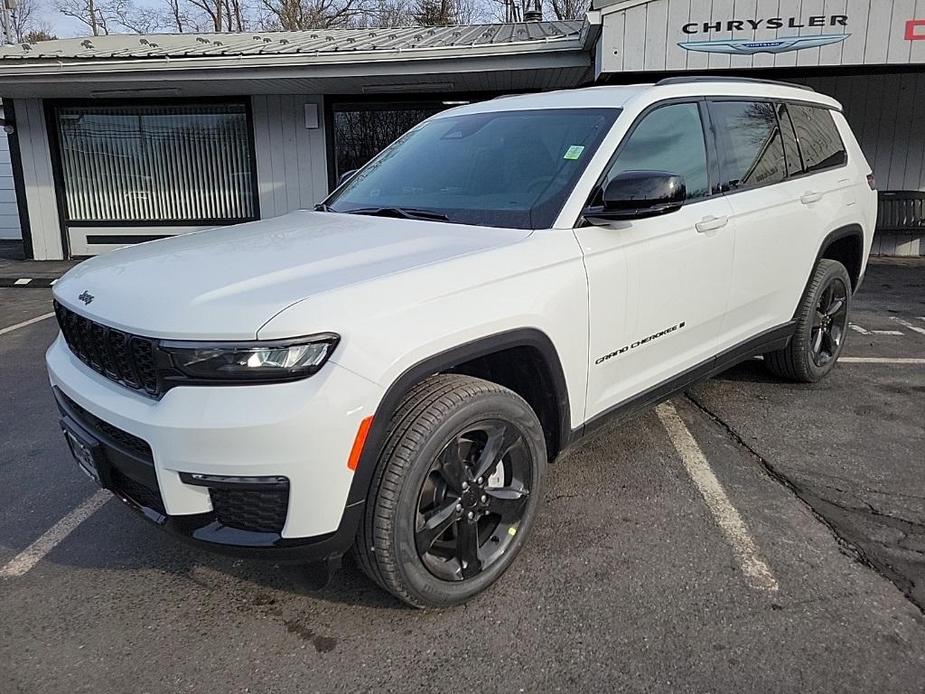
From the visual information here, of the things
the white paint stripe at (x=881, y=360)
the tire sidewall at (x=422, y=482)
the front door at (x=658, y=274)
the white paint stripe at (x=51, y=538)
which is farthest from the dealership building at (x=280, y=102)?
the white paint stripe at (x=51, y=538)

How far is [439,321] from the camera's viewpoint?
2396 mm

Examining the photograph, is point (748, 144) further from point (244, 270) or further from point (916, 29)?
point (916, 29)

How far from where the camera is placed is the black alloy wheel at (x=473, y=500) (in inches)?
101

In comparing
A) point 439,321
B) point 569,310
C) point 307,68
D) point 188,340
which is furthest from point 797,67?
point 188,340

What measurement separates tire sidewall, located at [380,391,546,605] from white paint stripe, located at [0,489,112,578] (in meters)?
1.74

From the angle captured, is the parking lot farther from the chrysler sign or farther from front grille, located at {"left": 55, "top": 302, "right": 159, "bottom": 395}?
the chrysler sign

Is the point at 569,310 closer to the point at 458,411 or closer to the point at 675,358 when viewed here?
the point at 458,411

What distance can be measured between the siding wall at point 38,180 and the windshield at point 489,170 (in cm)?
1074

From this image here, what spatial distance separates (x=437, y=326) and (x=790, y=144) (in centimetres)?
314

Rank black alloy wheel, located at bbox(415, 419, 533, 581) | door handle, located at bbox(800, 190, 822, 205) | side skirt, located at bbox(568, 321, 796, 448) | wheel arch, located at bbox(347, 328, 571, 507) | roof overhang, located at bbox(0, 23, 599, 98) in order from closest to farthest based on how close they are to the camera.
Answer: wheel arch, located at bbox(347, 328, 571, 507) < black alloy wheel, located at bbox(415, 419, 533, 581) < side skirt, located at bbox(568, 321, 796, 448) < door handle, located at bbox(800, 190, 822, 205) < roof overhang, located at bbox(0, 23, 599, 98)

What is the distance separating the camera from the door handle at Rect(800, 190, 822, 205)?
437 centimetres

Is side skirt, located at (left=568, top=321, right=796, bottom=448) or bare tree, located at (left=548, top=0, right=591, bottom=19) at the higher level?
bare tree, located at (left=548, top=0, right=591, bottom=19)

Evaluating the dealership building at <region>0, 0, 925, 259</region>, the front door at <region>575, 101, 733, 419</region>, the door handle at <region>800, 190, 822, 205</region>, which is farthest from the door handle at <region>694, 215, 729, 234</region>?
the dealership building at <region>0, 0, 925, 259</region>

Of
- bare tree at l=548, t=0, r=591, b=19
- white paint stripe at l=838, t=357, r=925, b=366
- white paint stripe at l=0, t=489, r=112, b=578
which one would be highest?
bare tree at l=548, t=0, r=591, b=19
